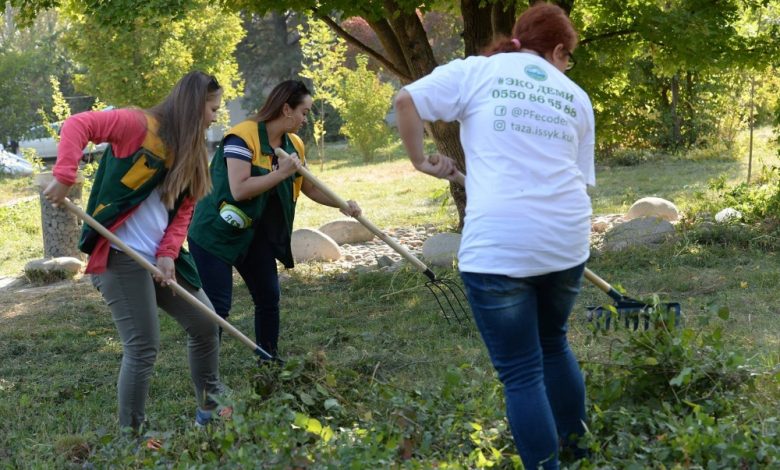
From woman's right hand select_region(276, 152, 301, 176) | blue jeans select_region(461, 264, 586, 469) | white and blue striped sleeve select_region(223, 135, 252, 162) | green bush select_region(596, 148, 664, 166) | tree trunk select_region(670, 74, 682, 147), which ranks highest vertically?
white and blue striped sleeve select_region(223, 135, 252, 162)

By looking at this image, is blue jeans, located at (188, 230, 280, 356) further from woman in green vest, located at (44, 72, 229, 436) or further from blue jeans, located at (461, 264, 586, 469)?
blue jeans, located at (461, 264, 586, 469)

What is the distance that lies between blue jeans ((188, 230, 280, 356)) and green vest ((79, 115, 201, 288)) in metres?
1.03

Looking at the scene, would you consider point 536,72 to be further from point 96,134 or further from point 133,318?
point 133,318

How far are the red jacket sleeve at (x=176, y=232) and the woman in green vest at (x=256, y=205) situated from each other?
0.61 metres

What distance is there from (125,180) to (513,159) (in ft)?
6.07

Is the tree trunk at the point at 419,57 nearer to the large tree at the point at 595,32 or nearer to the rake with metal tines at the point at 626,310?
the large tree at the point at 595,32

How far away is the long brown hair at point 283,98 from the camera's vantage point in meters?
5.21

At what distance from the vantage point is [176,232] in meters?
4.55

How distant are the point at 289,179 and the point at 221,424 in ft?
5.52

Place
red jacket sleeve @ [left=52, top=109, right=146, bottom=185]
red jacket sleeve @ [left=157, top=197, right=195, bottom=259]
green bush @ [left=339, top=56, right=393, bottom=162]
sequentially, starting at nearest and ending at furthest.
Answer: red jacket sleeve @ [left=52, top=109, right=146, bottom=185], red jacket sleeve @ [left=157, top=197, right=195, bottom=259], green bush @ [left=339, top=56, right=393, bottom=162]

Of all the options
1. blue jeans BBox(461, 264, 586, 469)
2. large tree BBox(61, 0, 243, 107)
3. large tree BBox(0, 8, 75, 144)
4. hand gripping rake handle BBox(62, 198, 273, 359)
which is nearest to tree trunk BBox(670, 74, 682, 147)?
large tree BBox(61, 0, 243, 107)

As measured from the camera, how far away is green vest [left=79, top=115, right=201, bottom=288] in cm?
427

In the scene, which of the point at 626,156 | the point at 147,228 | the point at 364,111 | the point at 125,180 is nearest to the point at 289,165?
the point at 147,228

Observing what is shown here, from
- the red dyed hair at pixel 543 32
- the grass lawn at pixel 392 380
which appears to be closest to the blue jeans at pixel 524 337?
the grass lawn at pixel 392 380
